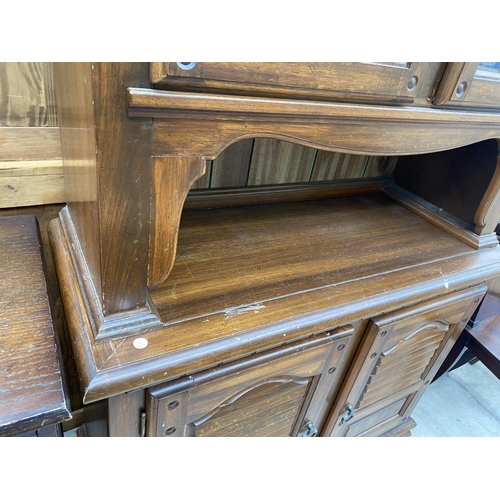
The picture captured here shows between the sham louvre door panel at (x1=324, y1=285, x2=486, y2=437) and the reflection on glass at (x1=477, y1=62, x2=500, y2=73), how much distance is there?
1.44 feet

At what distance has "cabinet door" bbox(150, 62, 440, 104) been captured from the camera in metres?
0.39

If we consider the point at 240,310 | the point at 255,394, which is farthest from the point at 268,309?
the point at 255,394

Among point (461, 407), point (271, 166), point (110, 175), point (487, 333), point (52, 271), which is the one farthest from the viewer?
point (461, 407)

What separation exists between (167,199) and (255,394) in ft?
1.28

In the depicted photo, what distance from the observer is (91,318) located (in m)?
0.51

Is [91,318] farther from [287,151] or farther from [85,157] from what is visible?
[287,151]

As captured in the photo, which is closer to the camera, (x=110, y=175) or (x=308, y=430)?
(x=110, y=175)

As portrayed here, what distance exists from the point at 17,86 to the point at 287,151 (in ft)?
1.82

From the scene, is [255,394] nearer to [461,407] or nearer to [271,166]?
[271,166]

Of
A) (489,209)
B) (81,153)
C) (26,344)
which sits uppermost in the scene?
(81,153)

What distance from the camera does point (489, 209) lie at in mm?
877

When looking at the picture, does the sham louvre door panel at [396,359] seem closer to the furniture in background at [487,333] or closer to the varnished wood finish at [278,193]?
the furniture in background at [487,333]

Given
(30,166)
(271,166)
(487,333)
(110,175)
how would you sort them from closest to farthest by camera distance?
(110,175), (30,166), (271,166), (487,333)

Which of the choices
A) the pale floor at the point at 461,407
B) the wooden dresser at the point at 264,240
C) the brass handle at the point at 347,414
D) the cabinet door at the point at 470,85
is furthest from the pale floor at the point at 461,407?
the cabinet door at the point at 470,85
